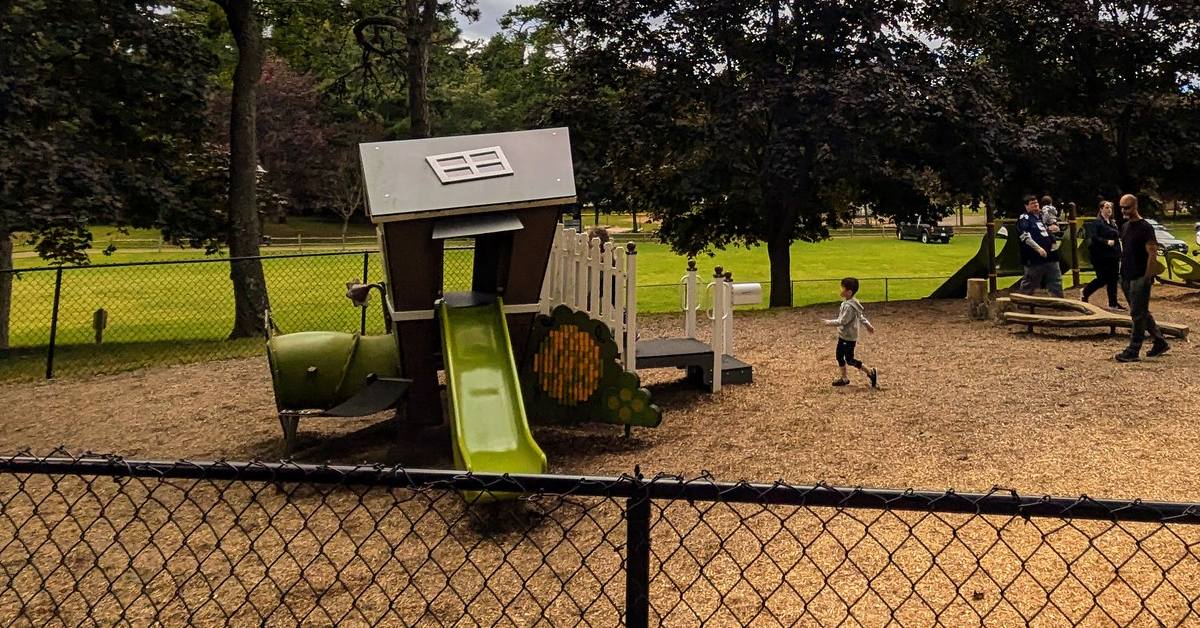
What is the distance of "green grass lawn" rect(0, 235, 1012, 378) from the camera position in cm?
1484

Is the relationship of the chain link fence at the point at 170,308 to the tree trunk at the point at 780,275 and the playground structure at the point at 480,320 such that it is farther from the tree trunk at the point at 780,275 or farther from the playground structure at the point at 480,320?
the playground structure at the point at 480,320

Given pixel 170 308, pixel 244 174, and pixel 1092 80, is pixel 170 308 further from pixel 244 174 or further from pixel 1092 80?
pixel 1092 80

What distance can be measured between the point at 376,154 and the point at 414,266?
32.7 inches

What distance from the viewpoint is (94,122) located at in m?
16.5

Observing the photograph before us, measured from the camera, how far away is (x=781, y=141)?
52.6 feet

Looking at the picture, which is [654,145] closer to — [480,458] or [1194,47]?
[1194,47]

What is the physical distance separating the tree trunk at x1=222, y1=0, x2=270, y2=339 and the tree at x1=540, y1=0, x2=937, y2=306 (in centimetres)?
544

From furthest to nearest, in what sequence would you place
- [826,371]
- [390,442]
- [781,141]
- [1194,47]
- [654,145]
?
[1194,47] < [654,145] < [781,141] < [826,371] < [390,442]

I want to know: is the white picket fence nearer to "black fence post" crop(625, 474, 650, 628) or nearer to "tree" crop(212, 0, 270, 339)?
"black fence post" crop(625, 474, 650, 628)

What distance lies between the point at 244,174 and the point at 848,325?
11.7m

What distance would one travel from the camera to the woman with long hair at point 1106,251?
43.2 feet

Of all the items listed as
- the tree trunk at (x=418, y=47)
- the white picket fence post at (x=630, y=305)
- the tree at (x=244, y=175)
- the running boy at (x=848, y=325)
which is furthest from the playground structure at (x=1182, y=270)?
the tree at (x=244, y=175)

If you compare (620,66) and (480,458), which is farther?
(620,66)

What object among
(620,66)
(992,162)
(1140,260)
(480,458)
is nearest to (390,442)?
(480,458)
